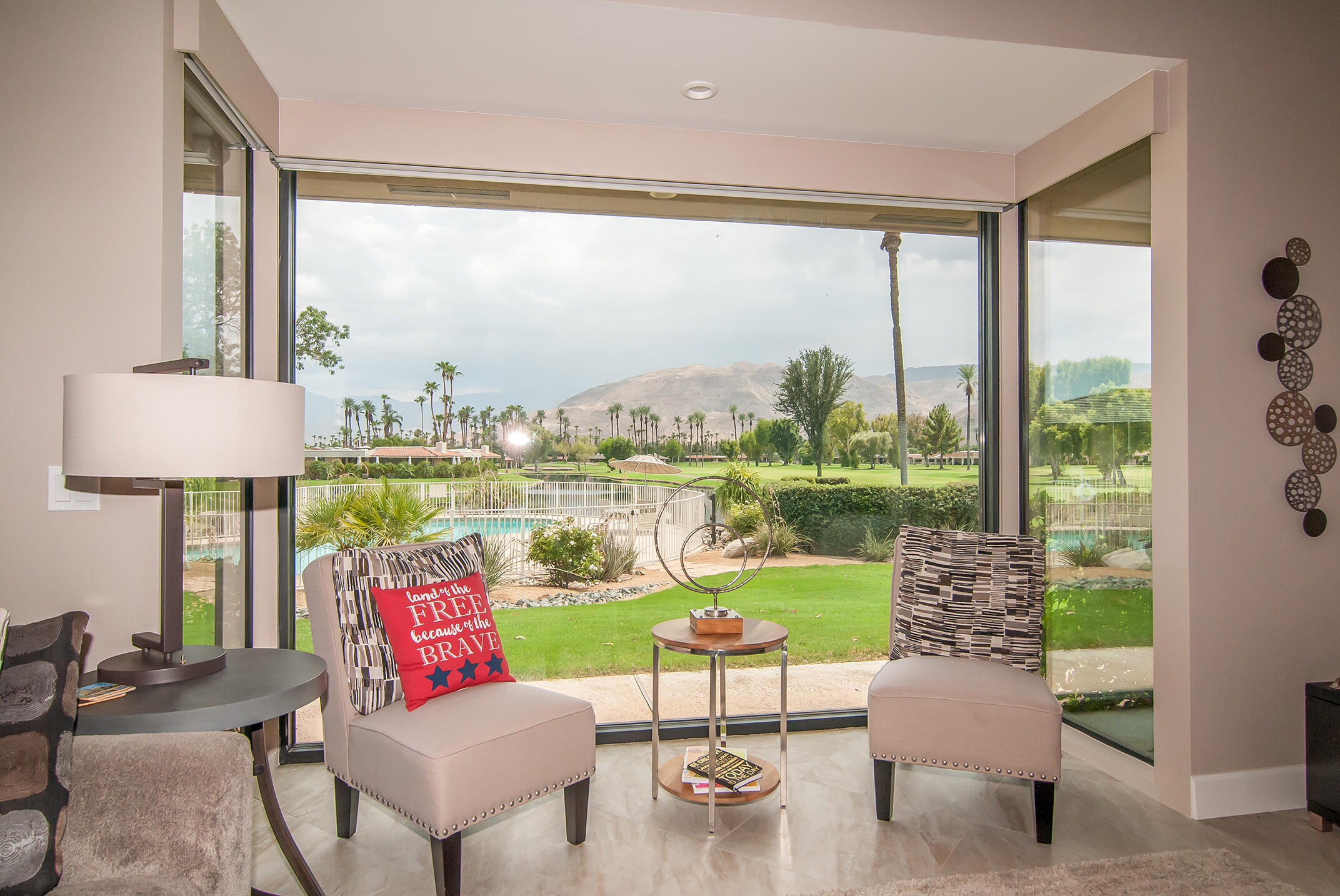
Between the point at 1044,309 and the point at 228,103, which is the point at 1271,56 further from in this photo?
the point at 228,103

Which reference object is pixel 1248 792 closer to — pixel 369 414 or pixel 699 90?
pixel 699 90

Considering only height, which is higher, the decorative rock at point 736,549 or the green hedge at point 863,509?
the green hedge at point 863,509

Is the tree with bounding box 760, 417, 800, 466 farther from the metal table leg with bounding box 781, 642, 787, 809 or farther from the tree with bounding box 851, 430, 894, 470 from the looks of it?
the metal table leg with bounding box 781, 642, 787, 809

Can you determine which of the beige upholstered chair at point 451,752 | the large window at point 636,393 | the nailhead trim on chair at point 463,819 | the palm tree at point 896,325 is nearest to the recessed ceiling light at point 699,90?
the large window at point 636,393

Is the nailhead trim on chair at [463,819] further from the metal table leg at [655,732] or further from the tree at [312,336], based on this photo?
the tree at [312,336]

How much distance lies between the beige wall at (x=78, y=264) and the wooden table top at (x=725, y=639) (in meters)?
1.52

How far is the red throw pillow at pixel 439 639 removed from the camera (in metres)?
2.31

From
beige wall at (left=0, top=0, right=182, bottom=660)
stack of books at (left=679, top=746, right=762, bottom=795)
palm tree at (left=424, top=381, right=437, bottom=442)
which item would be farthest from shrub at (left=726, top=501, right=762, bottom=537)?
beige wall at (left=0, top=0, right=182, bottom=660)

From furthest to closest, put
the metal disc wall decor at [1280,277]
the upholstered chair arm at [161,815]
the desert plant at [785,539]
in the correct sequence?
the desert plant at [785,539], the metal disc wall decor at [1280,277], the upholstered chair arm at [161,815]

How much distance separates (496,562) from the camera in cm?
329

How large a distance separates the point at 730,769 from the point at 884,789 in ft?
1.77

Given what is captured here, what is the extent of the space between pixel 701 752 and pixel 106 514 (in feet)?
7.06

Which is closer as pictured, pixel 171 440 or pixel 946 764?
pixel 171 440

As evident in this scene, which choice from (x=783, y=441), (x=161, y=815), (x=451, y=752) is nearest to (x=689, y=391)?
(x=783, y=441)
